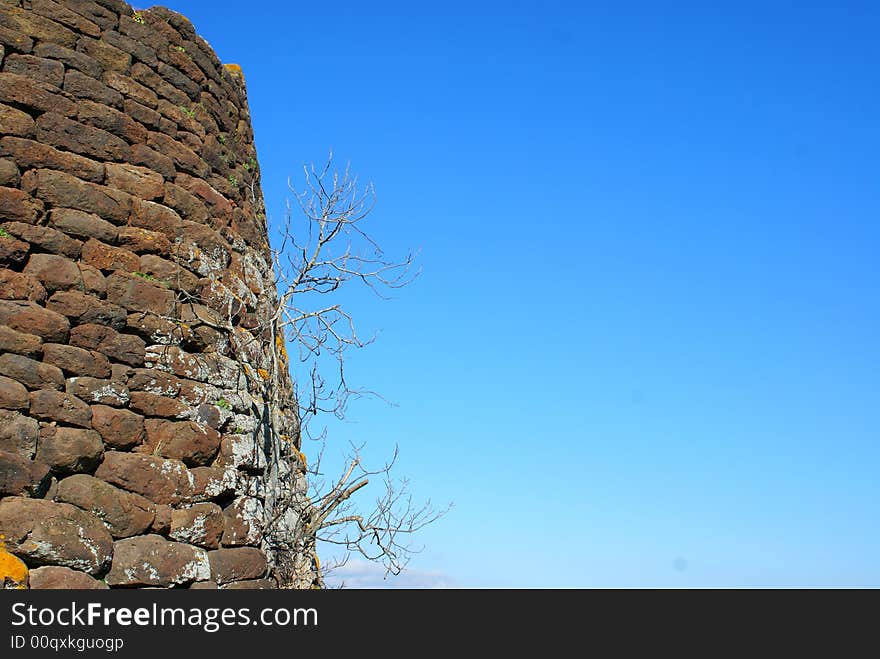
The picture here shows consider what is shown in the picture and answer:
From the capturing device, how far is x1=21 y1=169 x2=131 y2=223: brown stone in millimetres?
6129

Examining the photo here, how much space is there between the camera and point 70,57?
21.8ft

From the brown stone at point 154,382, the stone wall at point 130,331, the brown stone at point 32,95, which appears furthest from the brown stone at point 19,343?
the brown stone at point 32,95

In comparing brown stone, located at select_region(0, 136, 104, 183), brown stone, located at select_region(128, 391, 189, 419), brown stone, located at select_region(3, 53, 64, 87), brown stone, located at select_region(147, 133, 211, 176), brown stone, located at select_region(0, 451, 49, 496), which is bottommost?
brown stone, located at select_region(0, 451, 49, 496)

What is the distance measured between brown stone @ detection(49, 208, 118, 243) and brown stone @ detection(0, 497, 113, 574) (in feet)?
6.59

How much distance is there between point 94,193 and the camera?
20.8 ft

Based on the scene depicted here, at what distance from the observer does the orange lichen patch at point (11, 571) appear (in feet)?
15.6

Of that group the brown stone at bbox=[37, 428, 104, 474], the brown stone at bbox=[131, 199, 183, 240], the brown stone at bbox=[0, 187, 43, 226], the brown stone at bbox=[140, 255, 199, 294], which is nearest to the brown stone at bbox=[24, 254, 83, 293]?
the brown stone at bbox=[0, 187, 43, 226]

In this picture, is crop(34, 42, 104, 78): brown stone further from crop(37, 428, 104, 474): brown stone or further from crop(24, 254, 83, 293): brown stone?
crop(37, 428, 104, 474): brown stone

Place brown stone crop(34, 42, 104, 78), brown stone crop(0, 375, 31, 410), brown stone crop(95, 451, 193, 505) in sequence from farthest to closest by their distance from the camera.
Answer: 1. brown stone crop(34, 42, 104, 78)
2. brown stone crop(95, 451, 193, 505)
3. brown stone crop(0, 375, 31, 410)

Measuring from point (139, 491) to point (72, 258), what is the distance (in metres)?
→ 1.74

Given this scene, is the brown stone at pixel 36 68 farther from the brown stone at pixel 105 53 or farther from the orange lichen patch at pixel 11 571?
the orange lichen patch at pixel 11 571

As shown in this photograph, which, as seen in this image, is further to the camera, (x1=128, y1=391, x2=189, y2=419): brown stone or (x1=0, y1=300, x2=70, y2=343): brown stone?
(x1=128, y1=391, x2=189, y2=419): brown stone
